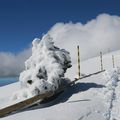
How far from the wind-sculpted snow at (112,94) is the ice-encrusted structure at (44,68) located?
6.30ft

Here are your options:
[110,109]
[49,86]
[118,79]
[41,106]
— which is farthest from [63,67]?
[118,79]

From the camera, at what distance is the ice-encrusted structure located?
12320mm

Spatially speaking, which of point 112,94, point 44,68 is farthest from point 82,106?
point 44,68

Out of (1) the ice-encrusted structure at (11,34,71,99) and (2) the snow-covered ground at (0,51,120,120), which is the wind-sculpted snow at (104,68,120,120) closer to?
(2) the snow-covered ground at (0,51,120,120)

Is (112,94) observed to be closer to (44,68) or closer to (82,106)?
(82,106)

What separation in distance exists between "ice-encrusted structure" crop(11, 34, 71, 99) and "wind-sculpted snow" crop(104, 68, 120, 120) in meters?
1.92

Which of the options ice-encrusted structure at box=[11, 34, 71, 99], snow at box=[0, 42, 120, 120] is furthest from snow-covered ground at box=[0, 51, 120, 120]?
ice-encrusted structure at box=[11, 34, 71, 99]

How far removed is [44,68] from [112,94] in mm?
2847

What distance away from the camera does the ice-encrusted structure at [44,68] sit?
40.4ft

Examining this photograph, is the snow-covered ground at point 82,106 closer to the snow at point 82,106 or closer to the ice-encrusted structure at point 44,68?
the snow at point 82,106

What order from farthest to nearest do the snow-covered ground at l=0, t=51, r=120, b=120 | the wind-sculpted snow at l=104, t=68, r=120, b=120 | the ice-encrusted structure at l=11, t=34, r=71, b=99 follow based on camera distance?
1. the ice-encrusted structure at l=11, t=34, r=71, b=99
2. the wind-sculpted snow at l=104, t=68, r=120, b=120
3. the snow-covered ground at l=0, t=51, r=120, b=120

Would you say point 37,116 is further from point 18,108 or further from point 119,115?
point 119,115

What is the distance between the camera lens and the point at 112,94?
12.8m

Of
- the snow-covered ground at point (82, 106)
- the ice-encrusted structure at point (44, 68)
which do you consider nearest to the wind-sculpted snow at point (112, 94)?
the snow-covered ground at point (82, 106)
